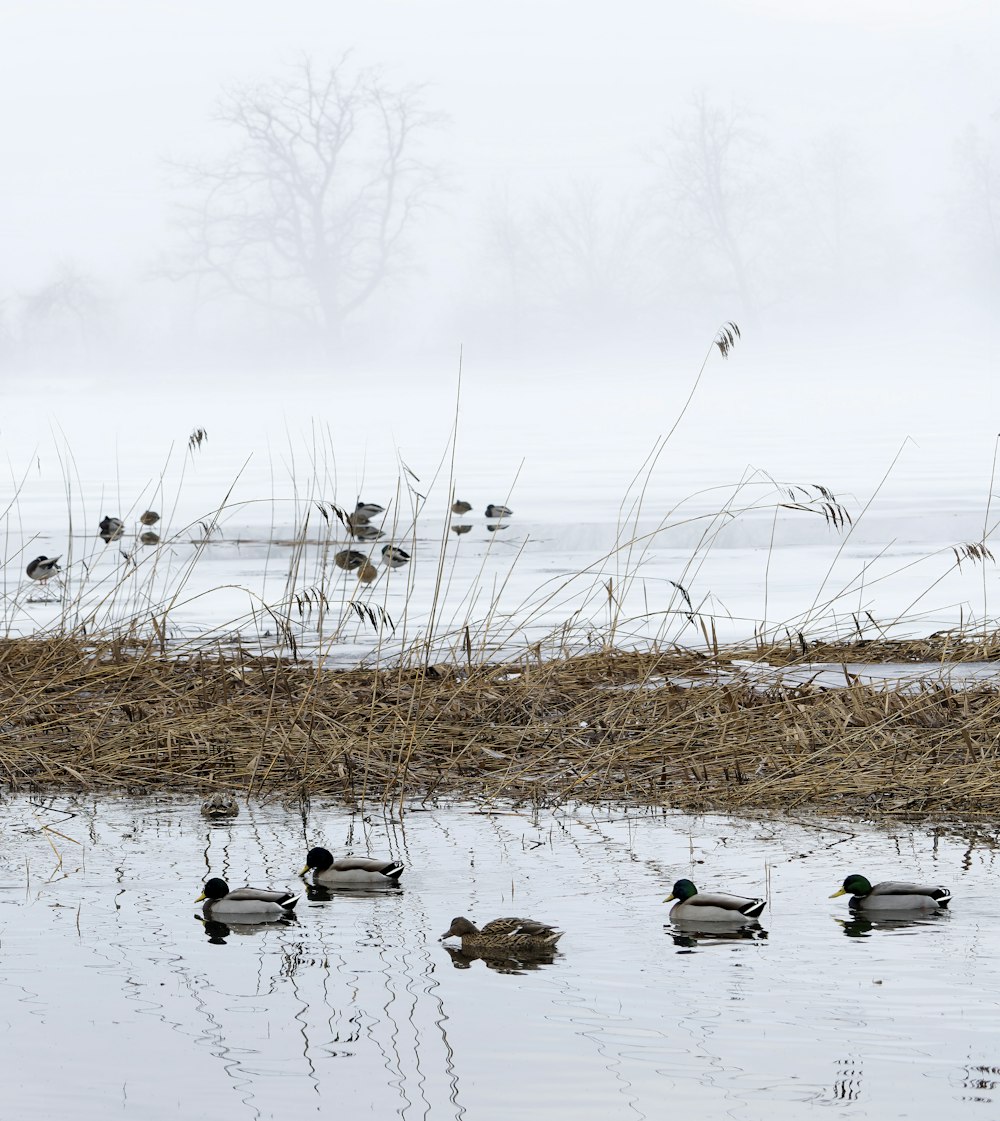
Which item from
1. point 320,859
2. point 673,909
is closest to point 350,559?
point 320,859

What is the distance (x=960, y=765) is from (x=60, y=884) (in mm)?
3219

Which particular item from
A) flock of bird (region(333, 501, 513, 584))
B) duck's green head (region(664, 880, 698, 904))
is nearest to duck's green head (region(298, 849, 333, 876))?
duck's green head (region(664, 880, 698, 904))

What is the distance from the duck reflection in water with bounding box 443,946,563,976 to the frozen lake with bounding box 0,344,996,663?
236 centimetres

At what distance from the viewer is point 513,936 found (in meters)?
4.09

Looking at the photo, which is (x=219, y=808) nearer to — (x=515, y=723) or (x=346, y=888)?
(x=346, y=888)

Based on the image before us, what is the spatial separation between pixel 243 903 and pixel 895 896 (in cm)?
169

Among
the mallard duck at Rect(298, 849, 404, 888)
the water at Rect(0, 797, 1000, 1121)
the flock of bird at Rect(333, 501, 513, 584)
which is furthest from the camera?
the flock of bird at Rect(333, 501, 513, 584)

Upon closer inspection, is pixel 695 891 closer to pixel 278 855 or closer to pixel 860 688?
pixel 278 855

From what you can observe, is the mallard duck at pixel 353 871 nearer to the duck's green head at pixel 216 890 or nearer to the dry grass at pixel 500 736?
the duck's green head at pixel 216 890

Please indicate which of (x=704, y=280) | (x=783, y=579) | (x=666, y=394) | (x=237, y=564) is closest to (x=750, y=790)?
(x=783, y=579)

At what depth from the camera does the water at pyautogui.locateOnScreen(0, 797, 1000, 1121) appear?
3.24 metres

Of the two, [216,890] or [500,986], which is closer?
[500,986]

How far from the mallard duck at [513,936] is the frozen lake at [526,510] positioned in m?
2.32

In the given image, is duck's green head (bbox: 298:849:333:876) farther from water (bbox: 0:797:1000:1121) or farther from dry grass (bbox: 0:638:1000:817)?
dry grass (bbox: 0:638:1000:817)
